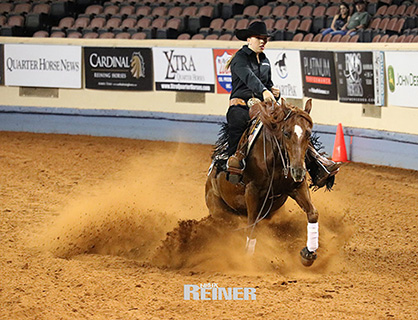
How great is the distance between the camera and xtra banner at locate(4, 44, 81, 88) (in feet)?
57.8

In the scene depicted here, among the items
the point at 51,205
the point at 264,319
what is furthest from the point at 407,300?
the point at 51,205

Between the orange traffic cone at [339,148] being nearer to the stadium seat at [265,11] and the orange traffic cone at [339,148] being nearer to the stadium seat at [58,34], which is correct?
the stadium seat at [265,11]

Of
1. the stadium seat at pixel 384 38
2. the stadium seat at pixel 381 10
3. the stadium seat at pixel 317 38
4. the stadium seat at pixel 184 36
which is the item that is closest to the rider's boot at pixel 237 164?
the stadium seat at pixel 384 38

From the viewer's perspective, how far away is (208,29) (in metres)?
19.2

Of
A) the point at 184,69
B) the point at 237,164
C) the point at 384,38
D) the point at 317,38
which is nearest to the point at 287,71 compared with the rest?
the point at 384,38

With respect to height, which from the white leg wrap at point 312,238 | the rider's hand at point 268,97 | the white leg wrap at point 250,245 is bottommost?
the white leg wrap at point 250,245

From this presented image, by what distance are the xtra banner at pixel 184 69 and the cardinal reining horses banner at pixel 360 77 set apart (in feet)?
11.3

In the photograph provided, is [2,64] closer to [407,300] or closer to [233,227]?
[233,227]

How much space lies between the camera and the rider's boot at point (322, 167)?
7.53 metres

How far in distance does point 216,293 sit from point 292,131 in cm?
181

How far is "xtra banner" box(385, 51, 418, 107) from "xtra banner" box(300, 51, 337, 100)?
4.80 feet

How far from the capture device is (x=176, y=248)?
332 inches

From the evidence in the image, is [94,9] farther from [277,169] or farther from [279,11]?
[277,169]

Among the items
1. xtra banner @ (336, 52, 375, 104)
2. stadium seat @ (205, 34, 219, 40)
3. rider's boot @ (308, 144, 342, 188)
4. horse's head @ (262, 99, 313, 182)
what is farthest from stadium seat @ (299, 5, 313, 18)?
horse's head @ (262, 99, 313, 182)
